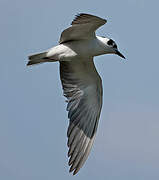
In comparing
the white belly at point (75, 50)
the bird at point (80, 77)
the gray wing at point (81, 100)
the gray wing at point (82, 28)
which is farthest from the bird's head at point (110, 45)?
the gray wing at point (81, 100)

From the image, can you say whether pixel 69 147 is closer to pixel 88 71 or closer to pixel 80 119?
pixel 80 119

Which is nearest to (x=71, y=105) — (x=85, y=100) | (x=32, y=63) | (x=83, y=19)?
(x=85, y=100)

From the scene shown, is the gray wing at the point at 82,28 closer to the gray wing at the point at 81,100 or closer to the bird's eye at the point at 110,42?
the bird's eye at the point at 110,42

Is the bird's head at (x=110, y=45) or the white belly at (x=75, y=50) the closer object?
the white belly at (x=75, y=50)

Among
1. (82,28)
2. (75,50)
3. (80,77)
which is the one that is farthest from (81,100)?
(82,28)

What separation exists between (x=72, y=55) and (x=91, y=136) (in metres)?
2.11

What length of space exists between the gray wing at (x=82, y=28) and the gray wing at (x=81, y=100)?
3.34 ft

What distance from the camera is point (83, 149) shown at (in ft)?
45.9

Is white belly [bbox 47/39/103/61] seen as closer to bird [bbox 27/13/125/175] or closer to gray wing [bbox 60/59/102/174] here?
bird [bbox 27/13/125/175]

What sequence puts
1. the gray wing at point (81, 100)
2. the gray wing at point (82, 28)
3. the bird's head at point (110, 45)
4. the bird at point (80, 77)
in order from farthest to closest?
the gray wing at point (81, 100) → the bird's head at point (110, 45) → the bird at point (80, 77) → the gray wing at point (82, 28)

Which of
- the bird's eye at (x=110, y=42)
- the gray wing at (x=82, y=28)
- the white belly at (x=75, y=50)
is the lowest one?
the white belly at (x=75, y=50)

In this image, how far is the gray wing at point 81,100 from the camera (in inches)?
560

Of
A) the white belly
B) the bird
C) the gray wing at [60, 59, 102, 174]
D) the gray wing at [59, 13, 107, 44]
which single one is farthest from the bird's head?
the gray wing at [60, 59, 102, 174]

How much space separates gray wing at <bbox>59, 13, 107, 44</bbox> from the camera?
1226cm
